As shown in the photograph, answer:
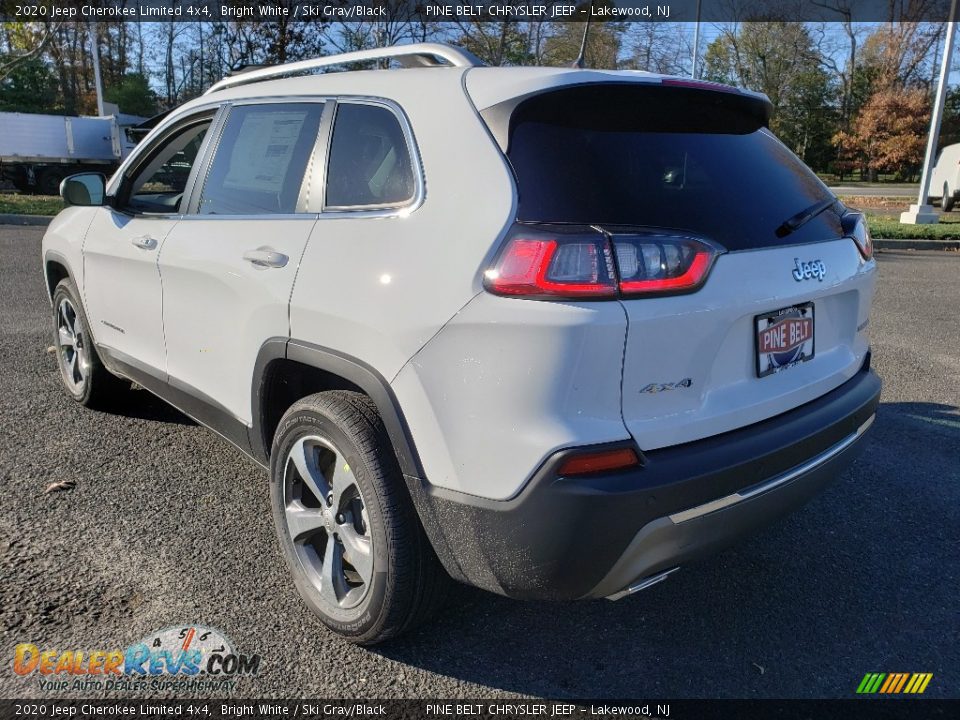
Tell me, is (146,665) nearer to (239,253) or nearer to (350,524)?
(350,524)

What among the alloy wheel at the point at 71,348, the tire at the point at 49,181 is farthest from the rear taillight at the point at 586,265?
the tire at the point at 49,181

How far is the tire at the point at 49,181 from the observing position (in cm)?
2517

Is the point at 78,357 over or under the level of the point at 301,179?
under

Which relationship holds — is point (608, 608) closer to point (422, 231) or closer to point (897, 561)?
point (897, 561)

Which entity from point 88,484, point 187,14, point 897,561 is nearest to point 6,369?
point 88,484

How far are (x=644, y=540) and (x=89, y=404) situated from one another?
3.72m

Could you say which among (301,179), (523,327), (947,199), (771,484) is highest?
(301,179)

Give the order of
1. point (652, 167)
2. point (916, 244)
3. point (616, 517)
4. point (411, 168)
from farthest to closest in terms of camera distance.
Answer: point (916, 244)
point (411, 168)
point (652, 167)
point (616, 517)

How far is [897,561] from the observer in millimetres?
3008

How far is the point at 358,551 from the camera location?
242cm

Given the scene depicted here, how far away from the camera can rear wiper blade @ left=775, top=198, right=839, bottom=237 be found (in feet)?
7.71

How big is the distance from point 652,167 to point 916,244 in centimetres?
1345

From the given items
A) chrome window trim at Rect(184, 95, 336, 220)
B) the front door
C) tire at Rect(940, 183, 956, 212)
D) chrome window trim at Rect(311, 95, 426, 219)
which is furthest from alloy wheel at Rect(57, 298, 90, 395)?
tire at Rect(940, 183, 956, 212)

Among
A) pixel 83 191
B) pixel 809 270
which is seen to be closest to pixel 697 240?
pixel 809 270
